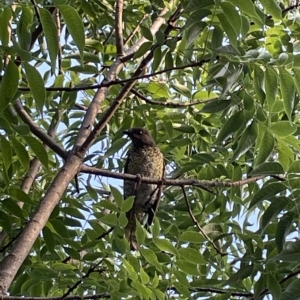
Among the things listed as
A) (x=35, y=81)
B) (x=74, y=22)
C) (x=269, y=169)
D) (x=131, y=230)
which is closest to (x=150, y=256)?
(x=269, y=169)

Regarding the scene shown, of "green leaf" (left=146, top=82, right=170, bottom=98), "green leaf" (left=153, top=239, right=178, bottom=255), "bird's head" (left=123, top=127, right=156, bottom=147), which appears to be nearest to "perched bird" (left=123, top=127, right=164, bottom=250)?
"bird's head" (left=123, top=127, right=156, bottom=147)

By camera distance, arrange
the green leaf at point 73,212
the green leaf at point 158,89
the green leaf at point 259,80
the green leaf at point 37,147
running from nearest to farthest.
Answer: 1. the green leaf at point 37,147
2. the green leaf at point 259,80
3. the green leaf at point 73,212
4. the green leaf at point 158,89

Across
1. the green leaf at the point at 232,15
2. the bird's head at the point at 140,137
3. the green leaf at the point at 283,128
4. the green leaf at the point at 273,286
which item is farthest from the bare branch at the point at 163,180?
the bird's head at the point at 140,137

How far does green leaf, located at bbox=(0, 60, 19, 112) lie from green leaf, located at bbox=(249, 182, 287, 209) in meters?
0.96

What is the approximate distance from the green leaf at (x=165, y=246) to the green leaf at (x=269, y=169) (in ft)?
1.27

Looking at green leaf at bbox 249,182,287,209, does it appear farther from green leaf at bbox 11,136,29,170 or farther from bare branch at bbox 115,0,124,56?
bare branch at bbox 115,0,124,56

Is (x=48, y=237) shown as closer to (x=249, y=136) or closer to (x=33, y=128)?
(x=33, y=128)

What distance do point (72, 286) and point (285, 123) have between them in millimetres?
983

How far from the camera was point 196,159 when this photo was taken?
279 centimetres

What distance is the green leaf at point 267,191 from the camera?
2.34m

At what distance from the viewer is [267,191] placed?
2342 mm

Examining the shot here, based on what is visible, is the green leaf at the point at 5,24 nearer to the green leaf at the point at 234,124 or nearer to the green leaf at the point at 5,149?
the green leaf at the point at 5,149

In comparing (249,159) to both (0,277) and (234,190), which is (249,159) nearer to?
(234,190)

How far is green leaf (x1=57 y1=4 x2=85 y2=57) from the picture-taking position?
1864mm
